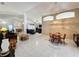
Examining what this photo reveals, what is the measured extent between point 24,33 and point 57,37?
1.59 ft

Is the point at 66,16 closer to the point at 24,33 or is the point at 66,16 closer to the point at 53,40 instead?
the point at 53,40

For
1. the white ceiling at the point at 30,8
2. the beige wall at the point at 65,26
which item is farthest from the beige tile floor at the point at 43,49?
the white ceiling at the point at 30,8

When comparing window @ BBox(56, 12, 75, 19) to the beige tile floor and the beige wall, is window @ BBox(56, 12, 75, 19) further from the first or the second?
the beige tile floor

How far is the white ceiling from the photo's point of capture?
1792 mm

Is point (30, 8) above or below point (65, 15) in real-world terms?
above

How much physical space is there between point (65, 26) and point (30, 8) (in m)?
0.57

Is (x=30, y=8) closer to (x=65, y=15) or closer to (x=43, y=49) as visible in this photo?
(x=65, y=15)

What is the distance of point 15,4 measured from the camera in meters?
1.81

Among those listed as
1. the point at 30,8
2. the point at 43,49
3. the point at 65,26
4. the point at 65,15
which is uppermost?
the point at 30,8

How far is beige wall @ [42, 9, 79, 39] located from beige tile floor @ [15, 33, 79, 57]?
11cm

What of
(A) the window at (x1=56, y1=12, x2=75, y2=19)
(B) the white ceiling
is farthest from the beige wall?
(B) the white ceiling

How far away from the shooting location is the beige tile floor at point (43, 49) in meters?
1.78

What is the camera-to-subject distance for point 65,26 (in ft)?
5.93

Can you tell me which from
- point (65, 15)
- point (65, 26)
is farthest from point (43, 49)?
point (65, 15)
